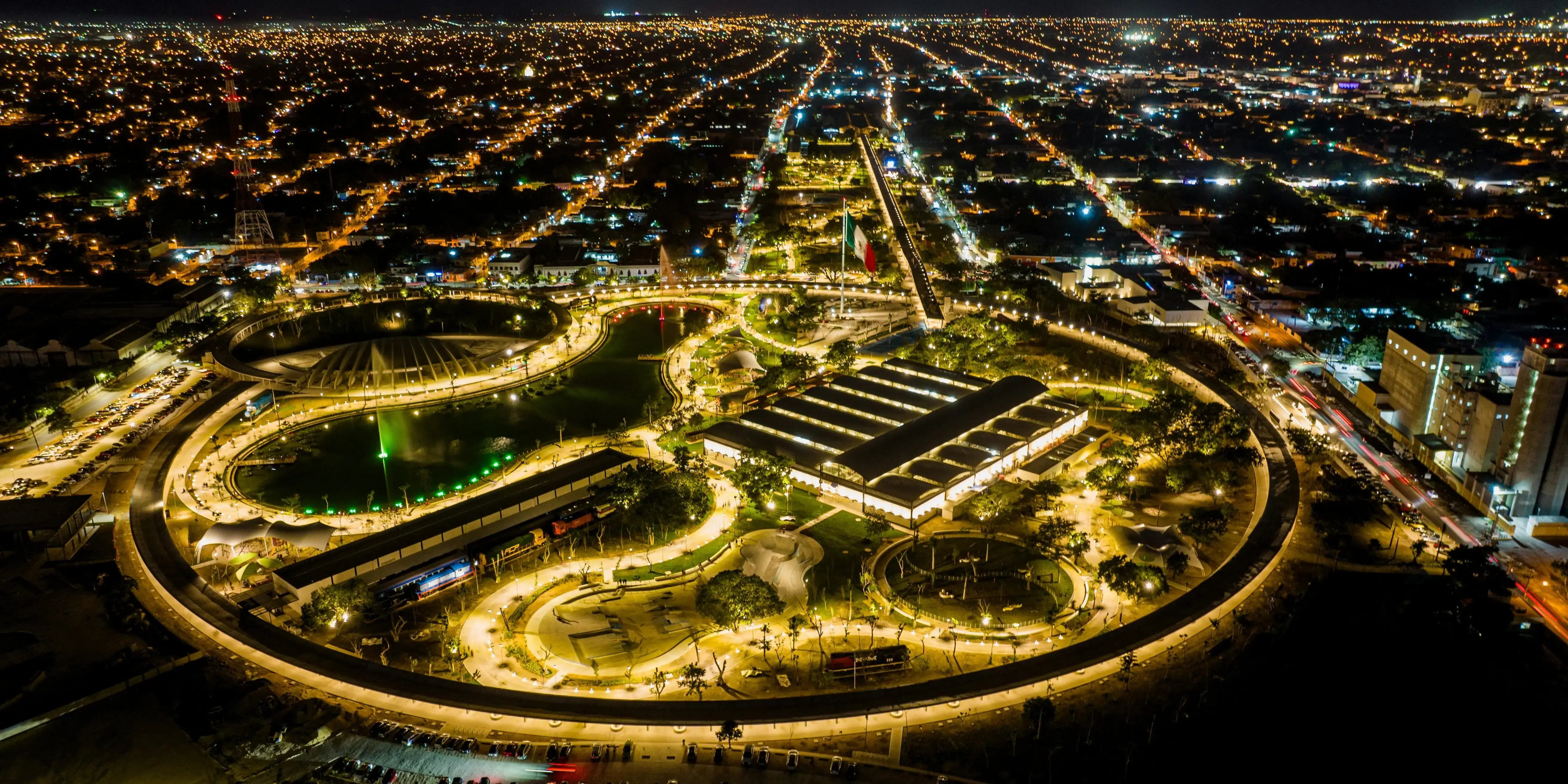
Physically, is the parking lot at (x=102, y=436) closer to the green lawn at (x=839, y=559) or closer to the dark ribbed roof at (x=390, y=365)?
the dark ribbed roof at (x=390, y=365)

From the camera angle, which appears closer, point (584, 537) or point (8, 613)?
point (8, 613)

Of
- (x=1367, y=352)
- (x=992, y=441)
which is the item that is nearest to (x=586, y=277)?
(x=992, y=441)

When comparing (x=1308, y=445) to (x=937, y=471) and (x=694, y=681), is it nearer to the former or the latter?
(x=937, y=471)

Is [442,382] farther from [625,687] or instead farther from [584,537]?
[625,687]

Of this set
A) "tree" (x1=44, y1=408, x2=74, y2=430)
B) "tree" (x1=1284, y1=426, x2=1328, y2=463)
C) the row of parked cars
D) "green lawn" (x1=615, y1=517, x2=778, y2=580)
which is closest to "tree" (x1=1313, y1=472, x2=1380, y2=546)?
"tree" (x1=1284, y1=426, x2=1328, y2=463)

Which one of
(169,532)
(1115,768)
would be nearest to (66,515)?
(169,532)

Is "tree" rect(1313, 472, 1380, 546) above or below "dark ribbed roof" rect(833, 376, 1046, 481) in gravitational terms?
below

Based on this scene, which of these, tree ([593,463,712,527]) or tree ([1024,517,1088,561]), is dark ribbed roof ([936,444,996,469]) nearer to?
tree ([1024,517,1088,561])

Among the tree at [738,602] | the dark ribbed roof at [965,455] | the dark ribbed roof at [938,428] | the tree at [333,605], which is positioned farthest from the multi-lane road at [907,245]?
the tree at [333,605]
